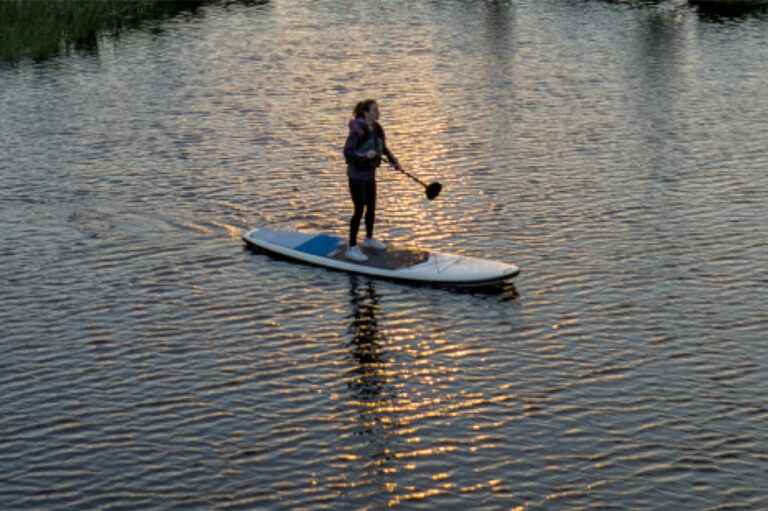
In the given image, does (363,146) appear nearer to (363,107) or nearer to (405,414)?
(363,107)

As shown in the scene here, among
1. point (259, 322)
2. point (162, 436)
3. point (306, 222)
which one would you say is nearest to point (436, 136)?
point (306, 222)

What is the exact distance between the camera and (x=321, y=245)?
2636cm

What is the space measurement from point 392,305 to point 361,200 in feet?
8.47

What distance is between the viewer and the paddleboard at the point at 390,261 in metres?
24.3

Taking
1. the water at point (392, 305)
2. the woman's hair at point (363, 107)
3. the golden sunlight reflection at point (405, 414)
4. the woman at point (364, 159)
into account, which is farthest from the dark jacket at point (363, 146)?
the golden sunlight reflection at point (405, 414)

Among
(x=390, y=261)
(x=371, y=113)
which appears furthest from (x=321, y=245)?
(x=371, y=113)

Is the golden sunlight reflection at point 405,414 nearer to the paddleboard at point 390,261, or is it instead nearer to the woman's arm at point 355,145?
the paddleboard at point 390,261

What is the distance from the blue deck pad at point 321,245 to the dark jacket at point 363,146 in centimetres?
156

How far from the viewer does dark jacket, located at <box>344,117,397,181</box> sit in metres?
24.8

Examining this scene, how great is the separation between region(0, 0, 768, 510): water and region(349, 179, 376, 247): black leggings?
3.07ft

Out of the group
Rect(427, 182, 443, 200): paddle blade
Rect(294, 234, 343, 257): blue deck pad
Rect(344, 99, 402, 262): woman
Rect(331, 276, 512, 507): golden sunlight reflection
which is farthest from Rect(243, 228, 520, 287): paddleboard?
Rect(331, 276, 512, 507): golden sunlight reflection

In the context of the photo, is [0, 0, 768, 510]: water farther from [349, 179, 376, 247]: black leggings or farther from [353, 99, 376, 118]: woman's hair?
[353, 99, 376, 118]: woman's hair

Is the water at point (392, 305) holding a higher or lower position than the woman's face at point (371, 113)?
lower

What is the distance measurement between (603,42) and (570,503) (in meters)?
41.5
